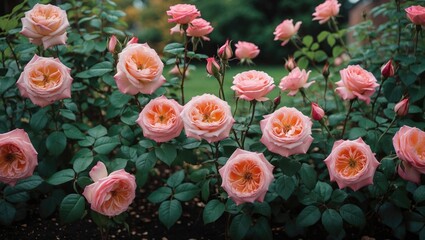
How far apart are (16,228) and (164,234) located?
1.84ft

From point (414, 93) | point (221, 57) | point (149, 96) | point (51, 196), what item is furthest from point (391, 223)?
point (51, 196)

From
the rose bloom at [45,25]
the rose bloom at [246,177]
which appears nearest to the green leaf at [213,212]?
the rose bloom at [246,177]

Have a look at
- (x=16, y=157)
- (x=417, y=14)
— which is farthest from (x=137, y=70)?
(x=417, y=14)

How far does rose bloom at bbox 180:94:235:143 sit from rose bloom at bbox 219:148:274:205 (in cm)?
9

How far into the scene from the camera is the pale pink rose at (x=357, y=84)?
148 cm

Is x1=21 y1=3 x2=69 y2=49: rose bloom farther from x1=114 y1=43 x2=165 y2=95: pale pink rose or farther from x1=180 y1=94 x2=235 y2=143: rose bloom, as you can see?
x1=180 y1=94 x2=235 y2=143: rose bloom

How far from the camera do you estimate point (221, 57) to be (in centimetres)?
154

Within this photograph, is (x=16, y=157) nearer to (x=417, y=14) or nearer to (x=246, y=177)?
(x=246, y=177)

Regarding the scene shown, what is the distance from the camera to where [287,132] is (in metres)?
1.36

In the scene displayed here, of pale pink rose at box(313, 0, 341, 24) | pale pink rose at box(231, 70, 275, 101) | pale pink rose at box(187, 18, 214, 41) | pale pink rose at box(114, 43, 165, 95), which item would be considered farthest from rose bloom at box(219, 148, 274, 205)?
pale pink rose at box(313, 0, 341, 24)

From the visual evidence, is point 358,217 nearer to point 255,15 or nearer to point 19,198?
point 19,198

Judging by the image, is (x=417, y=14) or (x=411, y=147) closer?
(x=411, y=147)

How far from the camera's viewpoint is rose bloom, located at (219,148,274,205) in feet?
4.26

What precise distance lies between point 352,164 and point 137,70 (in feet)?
2.40
